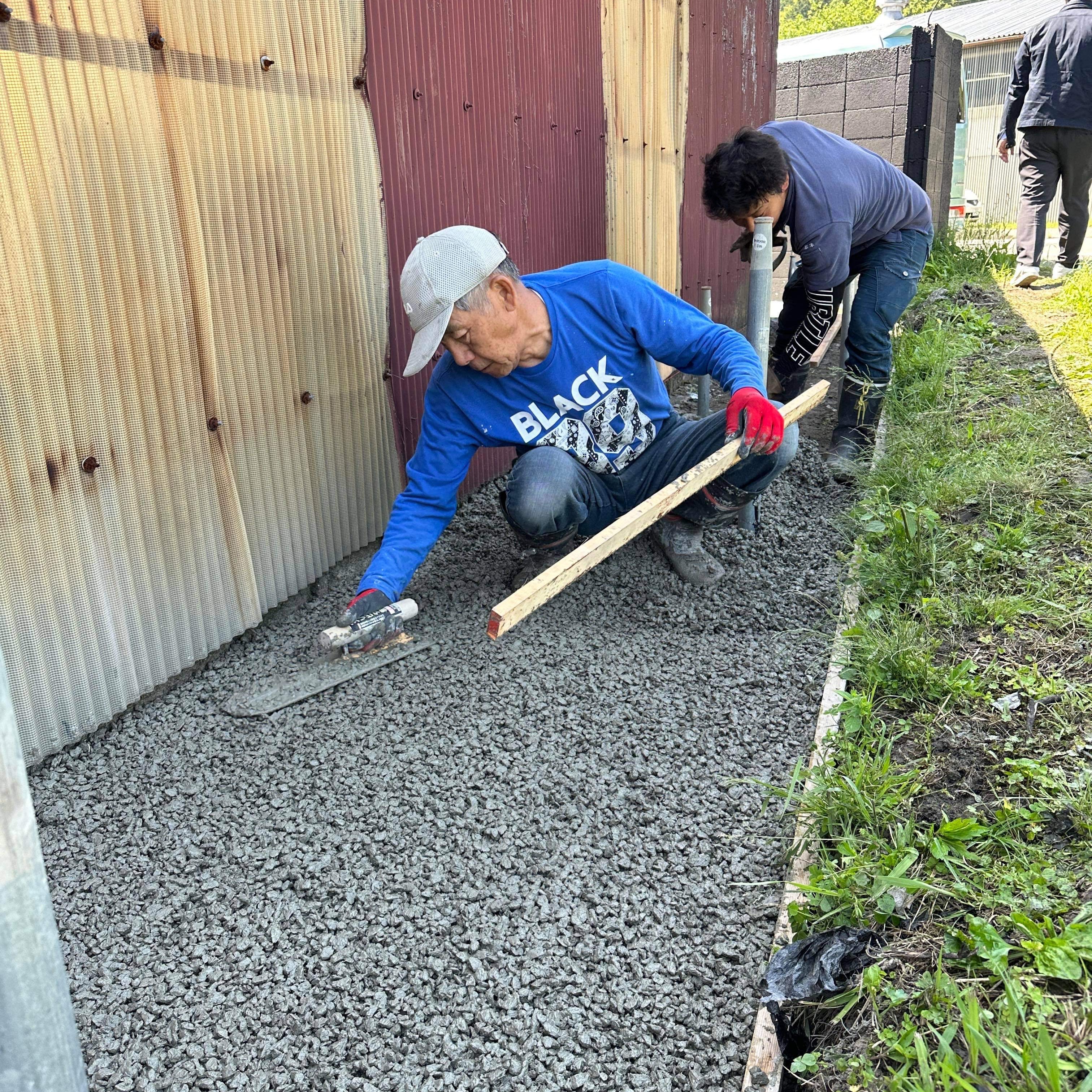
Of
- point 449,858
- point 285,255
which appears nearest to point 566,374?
point 285,255

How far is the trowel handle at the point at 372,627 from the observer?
7.15ft

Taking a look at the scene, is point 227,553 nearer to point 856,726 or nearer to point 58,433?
point 58,433

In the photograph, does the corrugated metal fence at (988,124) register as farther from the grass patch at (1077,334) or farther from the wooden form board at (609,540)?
the wooden form board at (609,540)

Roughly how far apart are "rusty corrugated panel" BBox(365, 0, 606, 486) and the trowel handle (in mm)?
876

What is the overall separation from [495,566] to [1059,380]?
2889 millimetres

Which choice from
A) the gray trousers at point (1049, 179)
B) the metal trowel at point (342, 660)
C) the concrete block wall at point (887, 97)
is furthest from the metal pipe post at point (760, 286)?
the concrete block wall at point (887, 97)

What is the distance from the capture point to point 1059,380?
13.5ft

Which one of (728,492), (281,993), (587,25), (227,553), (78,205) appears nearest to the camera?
(281,993)

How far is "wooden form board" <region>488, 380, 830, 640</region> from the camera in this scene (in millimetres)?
1885

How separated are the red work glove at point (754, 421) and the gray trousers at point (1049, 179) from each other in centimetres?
508

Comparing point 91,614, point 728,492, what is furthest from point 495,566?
point 91,614

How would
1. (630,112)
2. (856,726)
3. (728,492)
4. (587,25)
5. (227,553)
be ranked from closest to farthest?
(856,726), (227,553), (728,492), (587,25), (630,112)

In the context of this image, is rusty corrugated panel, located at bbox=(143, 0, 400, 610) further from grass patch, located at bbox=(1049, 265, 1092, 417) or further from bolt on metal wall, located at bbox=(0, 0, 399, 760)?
grass patch, located at bbox=(1049, 265, 1092, 417)

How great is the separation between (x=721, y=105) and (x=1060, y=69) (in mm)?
2344
